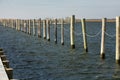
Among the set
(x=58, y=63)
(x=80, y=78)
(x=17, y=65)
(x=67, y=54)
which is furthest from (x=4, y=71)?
(x=67, y=54)

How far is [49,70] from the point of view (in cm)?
1878

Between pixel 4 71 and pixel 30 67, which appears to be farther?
pixel 30 67

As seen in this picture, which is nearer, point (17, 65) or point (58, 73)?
point (58, 73)

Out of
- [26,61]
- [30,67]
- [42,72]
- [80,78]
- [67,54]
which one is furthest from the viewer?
[67,54]

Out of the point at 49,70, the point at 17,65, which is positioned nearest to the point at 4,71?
the point at 49,70

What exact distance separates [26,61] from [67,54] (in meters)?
4.89

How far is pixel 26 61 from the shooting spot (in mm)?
22375

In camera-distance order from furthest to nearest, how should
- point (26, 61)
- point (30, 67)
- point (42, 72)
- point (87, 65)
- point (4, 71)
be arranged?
point (26, 61), point (87, 65), point (30, 67), point (42, 72), point (4, 71)

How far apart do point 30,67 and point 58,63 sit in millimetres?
2442

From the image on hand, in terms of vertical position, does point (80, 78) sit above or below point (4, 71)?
below

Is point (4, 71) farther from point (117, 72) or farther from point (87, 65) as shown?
point (87, 65)

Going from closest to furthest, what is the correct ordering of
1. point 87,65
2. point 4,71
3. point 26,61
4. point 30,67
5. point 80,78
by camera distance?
point 4,71 → point 80,78 → point 30,67 → point 87,65 → point 26,61

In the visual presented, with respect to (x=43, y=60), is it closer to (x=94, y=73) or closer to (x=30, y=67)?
(x=30, y=67)

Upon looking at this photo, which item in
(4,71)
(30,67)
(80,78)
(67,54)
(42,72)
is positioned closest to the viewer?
(4,71)
